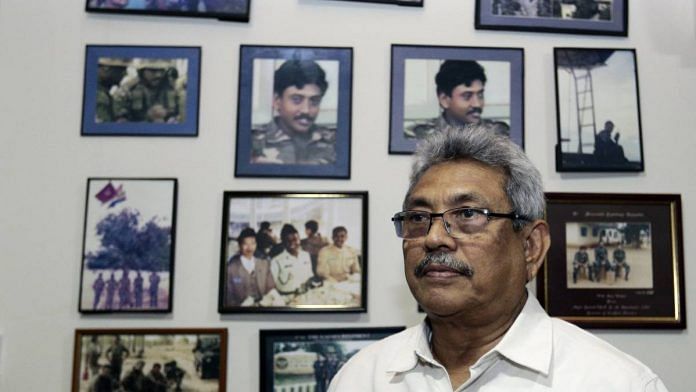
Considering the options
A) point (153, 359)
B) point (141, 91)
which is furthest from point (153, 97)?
point (153, 359)

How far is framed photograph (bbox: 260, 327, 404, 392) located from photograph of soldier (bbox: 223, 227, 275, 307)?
0.33 ft

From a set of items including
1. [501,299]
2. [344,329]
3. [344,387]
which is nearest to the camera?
[501,299]

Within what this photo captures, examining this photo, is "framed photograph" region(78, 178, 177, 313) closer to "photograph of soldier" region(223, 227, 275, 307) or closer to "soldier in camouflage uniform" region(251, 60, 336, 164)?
"photograph of soldier" region(223, 227, 275, 307)

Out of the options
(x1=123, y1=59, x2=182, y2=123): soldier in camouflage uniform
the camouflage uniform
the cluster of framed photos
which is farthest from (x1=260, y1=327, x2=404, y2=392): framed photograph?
(x1=123, y1=59, x2=182, y2=123): soldier in camouflage uniform

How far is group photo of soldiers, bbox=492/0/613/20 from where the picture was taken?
1.83 m

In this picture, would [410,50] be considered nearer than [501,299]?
No

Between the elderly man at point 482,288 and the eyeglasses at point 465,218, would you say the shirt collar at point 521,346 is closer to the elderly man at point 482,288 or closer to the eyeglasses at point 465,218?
the elderly man at point 482,288

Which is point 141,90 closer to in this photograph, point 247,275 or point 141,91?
point 141,91

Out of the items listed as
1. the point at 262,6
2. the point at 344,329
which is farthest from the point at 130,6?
the point at 344,329

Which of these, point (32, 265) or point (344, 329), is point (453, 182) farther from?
point (32, 265)

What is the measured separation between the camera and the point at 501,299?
4.05ft

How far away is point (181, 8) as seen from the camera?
1807mm

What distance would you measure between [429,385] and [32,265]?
110cm

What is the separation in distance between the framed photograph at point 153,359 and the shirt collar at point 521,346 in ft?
1.88
